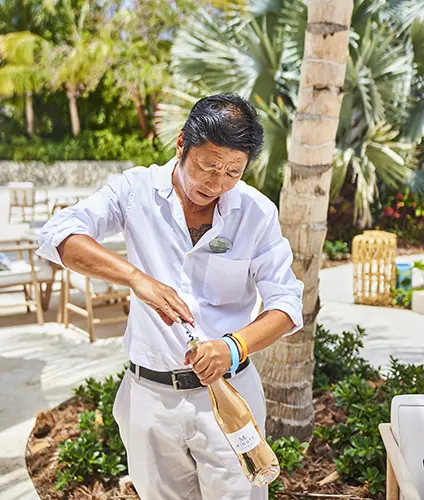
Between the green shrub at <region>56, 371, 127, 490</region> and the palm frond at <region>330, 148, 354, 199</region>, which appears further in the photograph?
the palm frond at <region>330, 148, 354, 199</region>

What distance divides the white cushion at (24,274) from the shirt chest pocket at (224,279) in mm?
3948

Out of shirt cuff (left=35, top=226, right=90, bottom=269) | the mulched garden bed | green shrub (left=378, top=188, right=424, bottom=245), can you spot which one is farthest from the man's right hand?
green shrub (left=378, top=188, right=424, bottom=245)

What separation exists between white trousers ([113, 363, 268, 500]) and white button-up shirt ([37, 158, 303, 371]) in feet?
0.31

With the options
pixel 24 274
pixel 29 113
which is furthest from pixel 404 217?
pixel 29 113

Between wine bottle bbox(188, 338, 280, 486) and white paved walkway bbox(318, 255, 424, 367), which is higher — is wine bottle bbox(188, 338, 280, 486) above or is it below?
above

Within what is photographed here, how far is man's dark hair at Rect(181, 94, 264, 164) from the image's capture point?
54.7 inches

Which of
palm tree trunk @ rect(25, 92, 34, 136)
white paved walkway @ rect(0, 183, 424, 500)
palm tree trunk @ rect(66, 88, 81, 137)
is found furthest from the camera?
palm tree trunk @ rect(25, 92, 34, 136)

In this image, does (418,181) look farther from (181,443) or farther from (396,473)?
(181,443)

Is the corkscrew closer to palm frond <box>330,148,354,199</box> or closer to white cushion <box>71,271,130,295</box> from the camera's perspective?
white cushion <box>71,271,130,295</box>

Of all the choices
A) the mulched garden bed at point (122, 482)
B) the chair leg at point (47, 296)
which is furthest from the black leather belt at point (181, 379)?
the chair leg at point (47, 296)

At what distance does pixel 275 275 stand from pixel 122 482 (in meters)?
1.57

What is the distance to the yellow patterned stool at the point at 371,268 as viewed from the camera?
6.55 meters

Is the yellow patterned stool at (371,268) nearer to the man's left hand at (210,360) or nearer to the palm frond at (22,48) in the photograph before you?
the man's left hand at (210,360)

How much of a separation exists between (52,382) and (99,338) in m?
1.01
